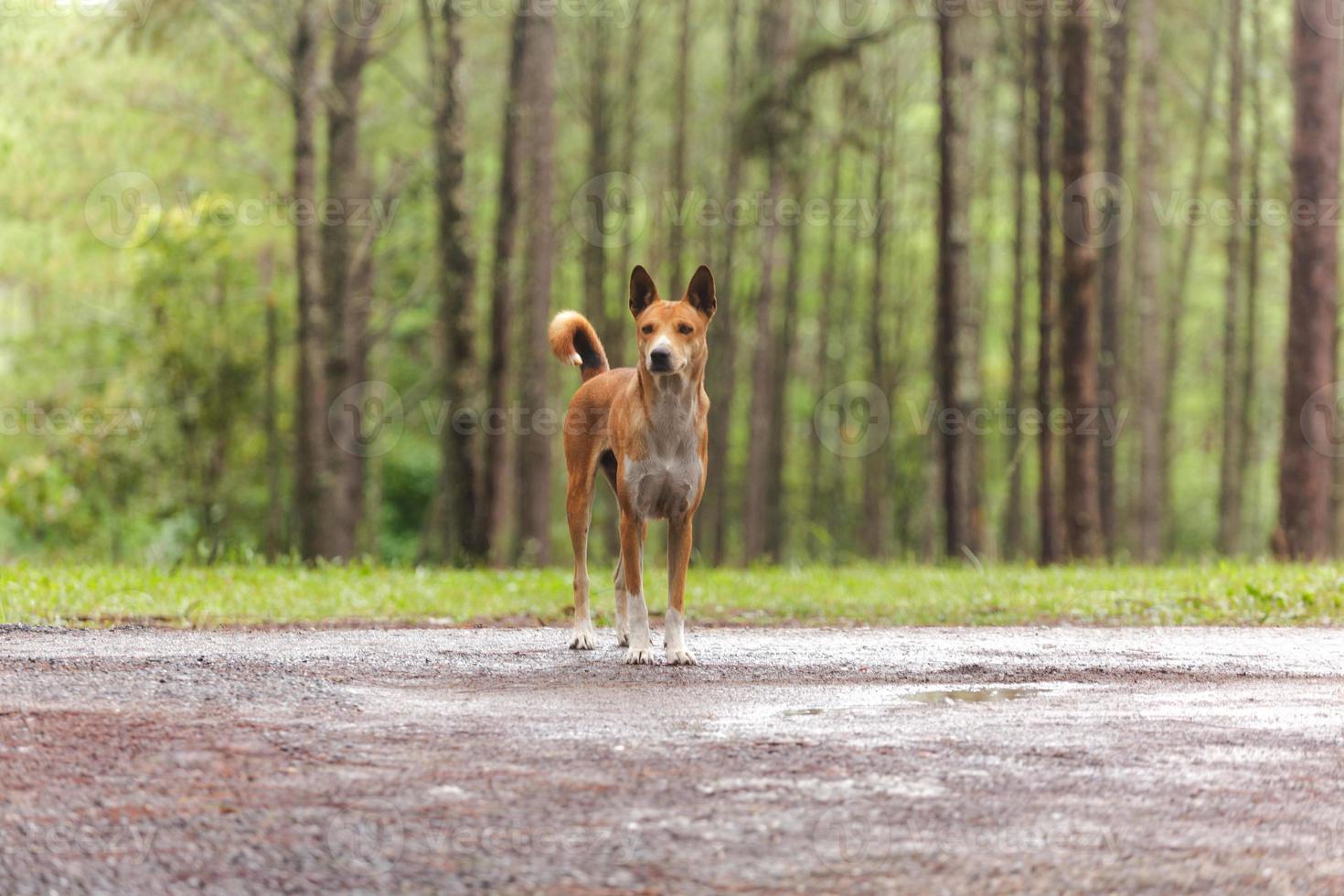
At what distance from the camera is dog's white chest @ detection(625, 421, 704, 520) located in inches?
318

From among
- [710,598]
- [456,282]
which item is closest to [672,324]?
[710,598]

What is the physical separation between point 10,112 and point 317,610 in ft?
49.9

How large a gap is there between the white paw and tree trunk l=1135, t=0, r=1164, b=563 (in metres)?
21.5

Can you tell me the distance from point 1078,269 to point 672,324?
12.6 meters

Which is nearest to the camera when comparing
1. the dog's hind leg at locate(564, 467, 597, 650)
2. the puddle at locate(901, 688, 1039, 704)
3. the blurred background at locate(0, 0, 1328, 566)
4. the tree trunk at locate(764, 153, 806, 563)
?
the puddle at locate(901, 688, 1039, 704)

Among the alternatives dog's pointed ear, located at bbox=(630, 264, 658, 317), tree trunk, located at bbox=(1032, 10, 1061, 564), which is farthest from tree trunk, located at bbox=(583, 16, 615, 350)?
dog's pointed ear, located at bbox=(630, 264, 658, 317)

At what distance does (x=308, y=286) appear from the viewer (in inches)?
872

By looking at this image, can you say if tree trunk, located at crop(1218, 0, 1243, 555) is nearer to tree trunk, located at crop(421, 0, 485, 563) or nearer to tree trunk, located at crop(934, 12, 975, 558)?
tree trunk, located at crop(934, 12, 975, 558)

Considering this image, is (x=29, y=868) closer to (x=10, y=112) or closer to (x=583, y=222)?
(x=10, y=112)

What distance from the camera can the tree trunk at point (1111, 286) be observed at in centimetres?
2825

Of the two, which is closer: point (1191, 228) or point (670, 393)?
point (670, 393)

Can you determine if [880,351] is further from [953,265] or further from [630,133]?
[953,265]

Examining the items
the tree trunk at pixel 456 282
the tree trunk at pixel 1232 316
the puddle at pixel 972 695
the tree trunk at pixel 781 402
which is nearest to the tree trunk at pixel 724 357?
the tree trunk at pixel 781 402

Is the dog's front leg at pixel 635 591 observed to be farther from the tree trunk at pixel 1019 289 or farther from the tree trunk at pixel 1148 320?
the tree trunk at pixel 1148 320
